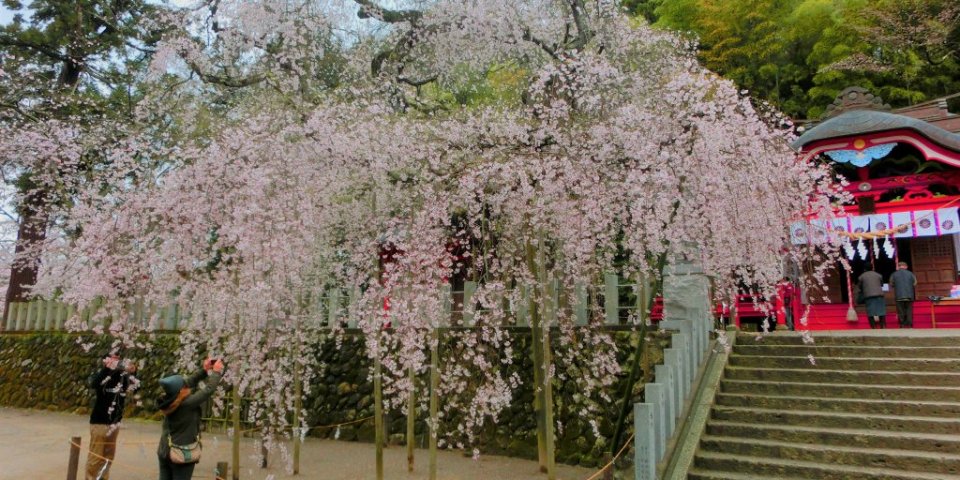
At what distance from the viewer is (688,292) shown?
24.5ft

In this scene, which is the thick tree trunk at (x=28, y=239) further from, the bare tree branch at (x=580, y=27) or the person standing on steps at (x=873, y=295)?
the person standing on steps at (x=873, y=295)

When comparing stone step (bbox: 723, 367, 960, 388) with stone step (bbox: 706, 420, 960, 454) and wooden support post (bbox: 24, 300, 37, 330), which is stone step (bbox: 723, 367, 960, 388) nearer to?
stone step (bbox: 706, 420, 960, 454)

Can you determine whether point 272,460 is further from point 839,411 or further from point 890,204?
point 890,204

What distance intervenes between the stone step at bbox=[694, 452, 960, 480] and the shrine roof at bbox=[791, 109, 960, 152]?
742cm

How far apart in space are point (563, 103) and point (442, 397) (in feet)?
16.3

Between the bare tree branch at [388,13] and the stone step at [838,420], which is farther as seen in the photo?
the bare tree branch at [388,13]

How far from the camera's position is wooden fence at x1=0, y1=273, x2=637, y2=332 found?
8.48 m

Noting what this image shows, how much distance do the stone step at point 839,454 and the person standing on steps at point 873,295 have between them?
608 cm

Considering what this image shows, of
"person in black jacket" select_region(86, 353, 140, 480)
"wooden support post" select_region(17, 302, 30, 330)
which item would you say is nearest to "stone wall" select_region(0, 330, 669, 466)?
"wooden support post" select_region(17, 302, 30, 330)

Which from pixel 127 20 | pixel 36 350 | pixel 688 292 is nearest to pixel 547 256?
pixel 688 292

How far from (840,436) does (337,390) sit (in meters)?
8.15

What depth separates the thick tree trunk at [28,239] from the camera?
12.8 metres

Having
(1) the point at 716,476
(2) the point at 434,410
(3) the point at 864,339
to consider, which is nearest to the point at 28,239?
(2) the point at 434,410

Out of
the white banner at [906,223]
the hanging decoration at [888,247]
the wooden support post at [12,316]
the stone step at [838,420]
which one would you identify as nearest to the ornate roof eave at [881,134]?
the white banner at [906,223]
